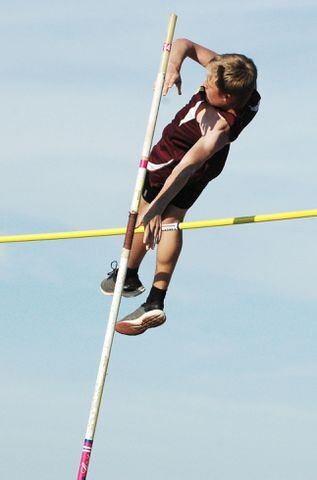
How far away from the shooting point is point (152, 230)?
43.1ft

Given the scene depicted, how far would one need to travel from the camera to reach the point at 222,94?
13289 millimetres

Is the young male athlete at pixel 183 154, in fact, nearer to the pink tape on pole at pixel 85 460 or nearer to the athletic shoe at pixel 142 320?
the athletic shoe at pixel 142 320

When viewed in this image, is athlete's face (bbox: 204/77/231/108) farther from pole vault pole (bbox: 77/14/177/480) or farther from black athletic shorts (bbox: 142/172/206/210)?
black athletic shorts (bbox: 142/172/206/210)

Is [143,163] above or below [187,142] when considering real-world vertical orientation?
below

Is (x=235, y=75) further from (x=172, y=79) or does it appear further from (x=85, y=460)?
(x=85, y=460)

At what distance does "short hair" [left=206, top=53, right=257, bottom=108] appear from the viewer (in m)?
13.2

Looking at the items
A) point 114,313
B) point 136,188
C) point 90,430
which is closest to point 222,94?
point 136,188

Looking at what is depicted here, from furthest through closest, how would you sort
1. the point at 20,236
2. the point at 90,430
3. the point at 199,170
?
the point at 20,236 → the point at 199,170 → the point at 90,430

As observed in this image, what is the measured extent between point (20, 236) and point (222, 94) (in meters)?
2.57

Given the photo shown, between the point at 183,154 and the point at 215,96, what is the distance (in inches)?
27.1

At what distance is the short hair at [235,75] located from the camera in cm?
1320

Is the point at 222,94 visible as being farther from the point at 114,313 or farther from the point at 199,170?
the point at 114,313

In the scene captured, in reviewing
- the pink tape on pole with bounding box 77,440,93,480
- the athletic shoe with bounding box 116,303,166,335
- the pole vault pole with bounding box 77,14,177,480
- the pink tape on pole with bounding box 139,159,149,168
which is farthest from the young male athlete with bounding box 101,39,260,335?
the pink tape on pole with bounding box 77,440,93,480

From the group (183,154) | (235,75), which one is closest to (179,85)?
(235,75)
